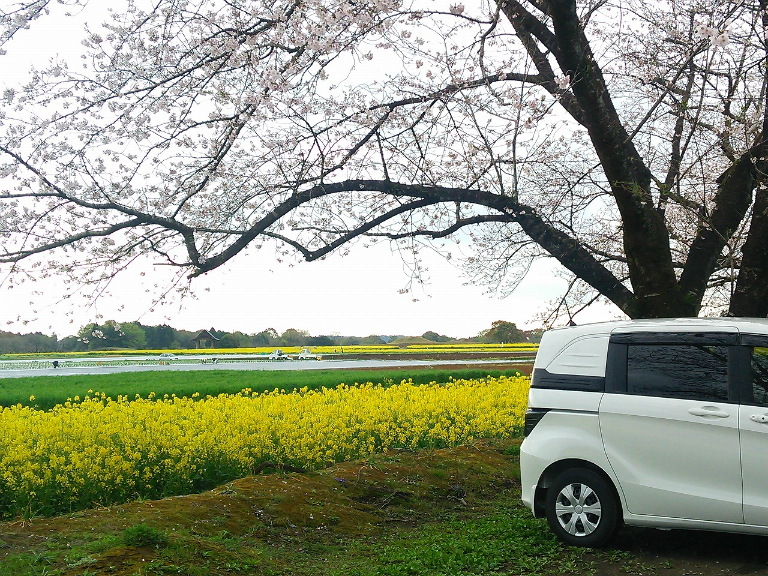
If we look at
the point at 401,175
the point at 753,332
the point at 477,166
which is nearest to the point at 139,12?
the point at 401,175

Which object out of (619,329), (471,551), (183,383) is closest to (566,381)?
(619,329)

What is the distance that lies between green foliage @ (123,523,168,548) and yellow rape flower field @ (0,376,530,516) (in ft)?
9.56

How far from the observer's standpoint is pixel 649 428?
5.85 m

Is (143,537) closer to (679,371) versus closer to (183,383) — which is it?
(679,371)

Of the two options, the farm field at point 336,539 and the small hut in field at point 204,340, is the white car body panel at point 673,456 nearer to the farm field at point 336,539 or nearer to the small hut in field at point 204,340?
the farm field at point 336,539

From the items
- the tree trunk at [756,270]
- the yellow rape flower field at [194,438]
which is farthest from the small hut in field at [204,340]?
the tree trunk at [756,270]

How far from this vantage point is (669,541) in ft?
21.1

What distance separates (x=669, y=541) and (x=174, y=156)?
7.06 m

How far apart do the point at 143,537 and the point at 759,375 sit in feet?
16.2

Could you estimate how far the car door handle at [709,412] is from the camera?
563 cm

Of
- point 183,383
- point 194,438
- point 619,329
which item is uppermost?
point 619,329

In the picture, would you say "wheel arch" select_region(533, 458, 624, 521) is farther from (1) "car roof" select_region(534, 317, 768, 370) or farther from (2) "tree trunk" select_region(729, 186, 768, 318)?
(2) "tree trunk" select_region(729, 186, 768, 318)

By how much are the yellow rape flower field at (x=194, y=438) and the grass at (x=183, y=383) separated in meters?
7.53

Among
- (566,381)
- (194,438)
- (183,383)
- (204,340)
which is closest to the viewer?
(566,381)
